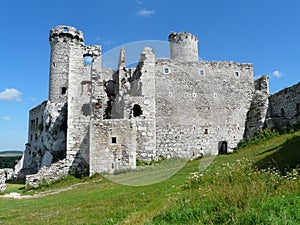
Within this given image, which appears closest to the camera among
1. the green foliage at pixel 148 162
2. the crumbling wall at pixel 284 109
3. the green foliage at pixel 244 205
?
the green foliage at pixel 244 205

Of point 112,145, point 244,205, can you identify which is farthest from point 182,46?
point 244,205

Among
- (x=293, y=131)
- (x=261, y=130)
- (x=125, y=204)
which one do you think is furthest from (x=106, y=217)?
(x=261, y=130)

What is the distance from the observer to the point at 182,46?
110ft

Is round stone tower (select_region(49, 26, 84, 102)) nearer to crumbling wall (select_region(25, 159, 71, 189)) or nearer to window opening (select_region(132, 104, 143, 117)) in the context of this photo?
crumbling wall (select_region(25, 159, 71, 189))

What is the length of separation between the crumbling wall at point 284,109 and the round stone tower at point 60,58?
65.9 feet

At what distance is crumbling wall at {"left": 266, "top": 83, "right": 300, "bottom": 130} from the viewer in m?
22.6

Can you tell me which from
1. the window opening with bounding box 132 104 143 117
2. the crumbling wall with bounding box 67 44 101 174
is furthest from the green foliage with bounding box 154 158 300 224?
the crumbling wall with bounding box 67 44 101 174

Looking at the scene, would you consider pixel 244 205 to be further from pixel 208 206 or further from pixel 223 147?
pixel 223 147

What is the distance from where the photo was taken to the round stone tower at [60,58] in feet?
101

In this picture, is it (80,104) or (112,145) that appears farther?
(80,104)

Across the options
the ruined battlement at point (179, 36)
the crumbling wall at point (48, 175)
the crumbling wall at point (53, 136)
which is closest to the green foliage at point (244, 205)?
the crumbling wall at point (48, 175)

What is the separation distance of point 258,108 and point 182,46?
12.2 m

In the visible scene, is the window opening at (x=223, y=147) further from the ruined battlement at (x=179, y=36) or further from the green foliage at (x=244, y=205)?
the green foliage at (x=244, y=205)

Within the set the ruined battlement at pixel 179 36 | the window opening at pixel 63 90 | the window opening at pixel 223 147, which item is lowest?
the window opening at pixel 223 147
